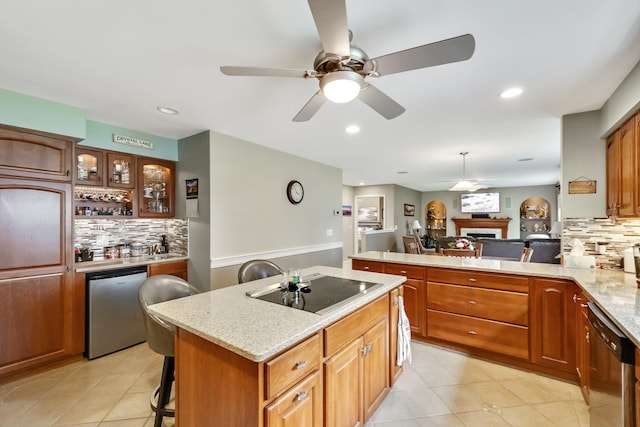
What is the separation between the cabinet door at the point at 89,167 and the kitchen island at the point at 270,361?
2293 millimetres

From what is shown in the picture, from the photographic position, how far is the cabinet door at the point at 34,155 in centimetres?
233

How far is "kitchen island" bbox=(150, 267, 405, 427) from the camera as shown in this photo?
1085 mm

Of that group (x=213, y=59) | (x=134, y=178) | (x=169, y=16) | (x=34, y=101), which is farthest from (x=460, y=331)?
(x=34, y=101)

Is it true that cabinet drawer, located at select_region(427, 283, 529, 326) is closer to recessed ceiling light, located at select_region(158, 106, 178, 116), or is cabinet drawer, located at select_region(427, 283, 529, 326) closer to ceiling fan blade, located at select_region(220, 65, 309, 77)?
ceiling fan blade, located at select_region(220, 65, 309, 77)

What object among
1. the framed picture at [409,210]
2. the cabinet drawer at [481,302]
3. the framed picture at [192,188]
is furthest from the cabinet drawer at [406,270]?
the framed picture at [409,210]

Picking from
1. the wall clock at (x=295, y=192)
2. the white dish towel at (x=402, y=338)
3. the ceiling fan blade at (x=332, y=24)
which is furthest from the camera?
the wall clock at (x=295, y=192)

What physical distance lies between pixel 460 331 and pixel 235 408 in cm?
243

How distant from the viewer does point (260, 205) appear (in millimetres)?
3857

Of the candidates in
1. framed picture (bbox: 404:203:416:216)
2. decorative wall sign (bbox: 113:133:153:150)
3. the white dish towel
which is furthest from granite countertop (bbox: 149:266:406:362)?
framed picture (bbox: 404:203:416:216)

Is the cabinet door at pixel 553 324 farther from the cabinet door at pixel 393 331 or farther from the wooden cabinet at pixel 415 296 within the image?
the cabinet door at pixel 393 331

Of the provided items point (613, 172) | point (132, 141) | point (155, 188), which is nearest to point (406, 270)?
point (613, 172)

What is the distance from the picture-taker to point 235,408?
113cm

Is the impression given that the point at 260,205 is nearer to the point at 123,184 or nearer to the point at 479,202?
the point at 123,184

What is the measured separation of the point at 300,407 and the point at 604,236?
3.16 metres
